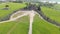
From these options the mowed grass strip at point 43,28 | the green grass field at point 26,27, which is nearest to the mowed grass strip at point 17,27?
the green grass field at point 26,27

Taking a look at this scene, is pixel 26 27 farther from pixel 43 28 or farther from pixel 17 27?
pixel 43 28

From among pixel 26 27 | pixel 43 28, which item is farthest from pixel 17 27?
pixel 43 28

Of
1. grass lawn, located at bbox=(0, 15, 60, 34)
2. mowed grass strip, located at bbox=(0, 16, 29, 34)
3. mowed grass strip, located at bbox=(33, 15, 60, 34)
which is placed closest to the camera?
mowed grass strip, located at bbox=(0, 16, 29, 34)

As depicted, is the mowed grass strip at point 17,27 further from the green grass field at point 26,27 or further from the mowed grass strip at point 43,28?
the mowed grass strip at point 43,28

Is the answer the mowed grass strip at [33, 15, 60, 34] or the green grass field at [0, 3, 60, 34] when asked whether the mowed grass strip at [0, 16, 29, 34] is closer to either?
the green grass field at [0, 3, 60, 34]

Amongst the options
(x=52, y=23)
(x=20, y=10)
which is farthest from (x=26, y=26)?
(x=20, y=10)

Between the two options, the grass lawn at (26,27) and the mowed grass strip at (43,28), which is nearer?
the grass lawn at (26,27)

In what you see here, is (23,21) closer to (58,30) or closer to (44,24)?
(44,24)

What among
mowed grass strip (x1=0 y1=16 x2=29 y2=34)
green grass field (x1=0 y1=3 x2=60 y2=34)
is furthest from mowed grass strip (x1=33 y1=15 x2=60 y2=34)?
mowed grass strip (x1=0 y1=16 x2=29 y2=34)

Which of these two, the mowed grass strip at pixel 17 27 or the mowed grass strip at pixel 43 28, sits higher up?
the mowed grass strip at pixel 17 27
